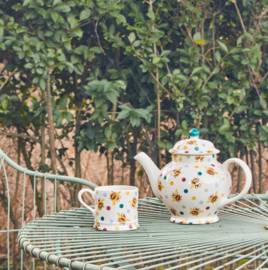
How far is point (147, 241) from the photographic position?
75cm

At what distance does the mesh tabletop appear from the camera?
0.67 metres

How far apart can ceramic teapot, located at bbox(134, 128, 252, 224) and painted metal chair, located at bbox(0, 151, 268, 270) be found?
0.03m

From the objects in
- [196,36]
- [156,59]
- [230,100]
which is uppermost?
[196,36]

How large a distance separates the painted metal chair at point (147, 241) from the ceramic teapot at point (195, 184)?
1.3 inches

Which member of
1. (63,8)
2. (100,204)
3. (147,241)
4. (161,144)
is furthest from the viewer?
(161,144)

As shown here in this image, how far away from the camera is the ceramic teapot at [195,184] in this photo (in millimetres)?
869

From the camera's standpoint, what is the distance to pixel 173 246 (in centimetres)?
71

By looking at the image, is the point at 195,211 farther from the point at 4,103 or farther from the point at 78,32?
the point at 4,103

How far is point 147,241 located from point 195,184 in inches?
7.3

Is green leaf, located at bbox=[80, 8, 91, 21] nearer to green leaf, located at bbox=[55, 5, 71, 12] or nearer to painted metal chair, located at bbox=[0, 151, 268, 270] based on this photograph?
green leaf, located at bbox=[55, 5, 71, 12]

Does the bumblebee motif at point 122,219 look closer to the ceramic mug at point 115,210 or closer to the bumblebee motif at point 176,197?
the ceramic mug at point 115,210

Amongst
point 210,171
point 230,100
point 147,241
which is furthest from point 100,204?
point 230,100

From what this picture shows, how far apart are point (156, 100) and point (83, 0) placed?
2.02 feet

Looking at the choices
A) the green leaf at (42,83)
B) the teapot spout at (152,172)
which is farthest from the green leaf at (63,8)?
the teapot spout at (152,172)
